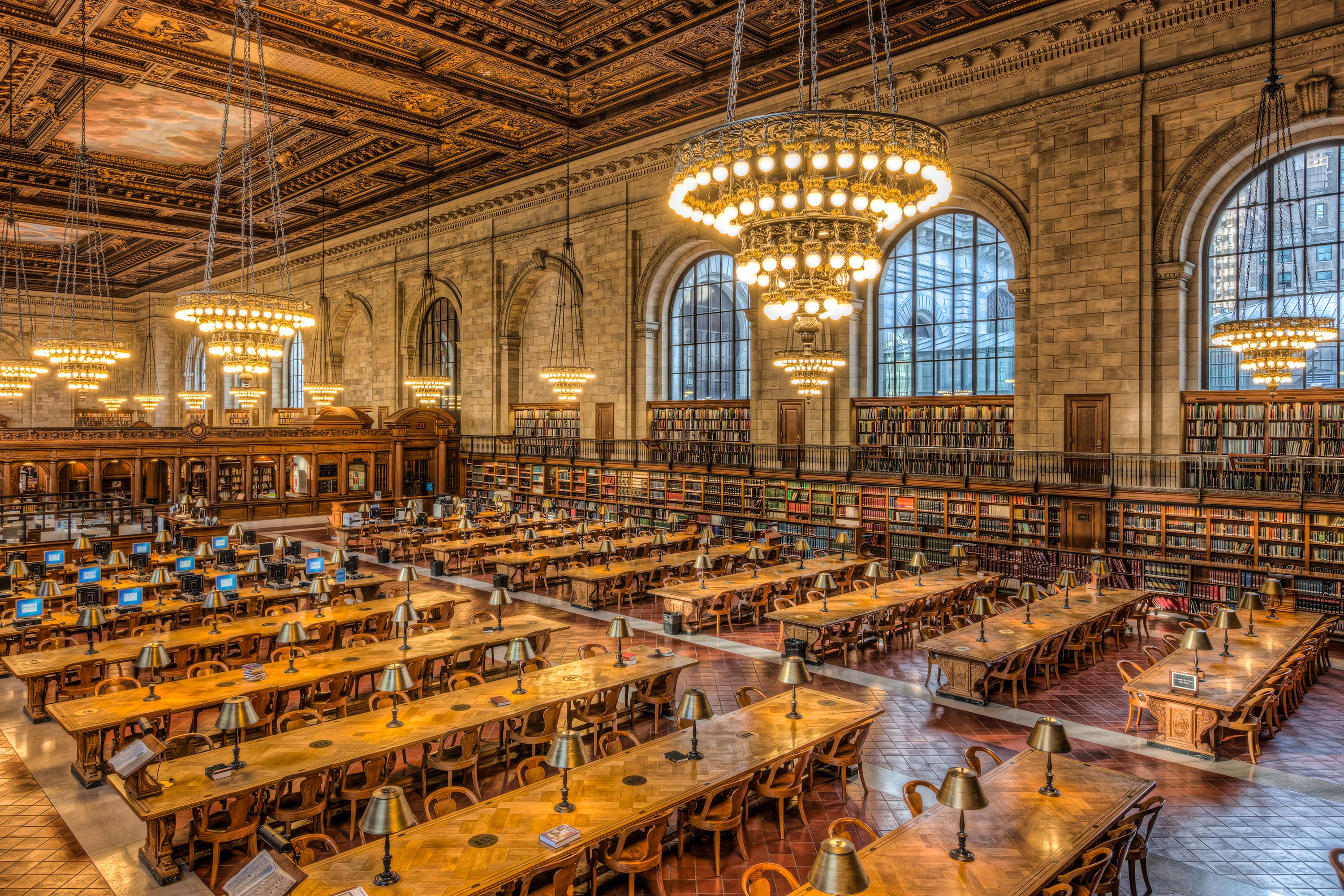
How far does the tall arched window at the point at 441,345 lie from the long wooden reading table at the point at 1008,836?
25.0 m

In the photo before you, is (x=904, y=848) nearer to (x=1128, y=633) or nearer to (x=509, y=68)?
(x=1128, y=633)

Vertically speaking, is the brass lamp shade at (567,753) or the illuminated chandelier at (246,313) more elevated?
the illuminated chandelier at (246,313)

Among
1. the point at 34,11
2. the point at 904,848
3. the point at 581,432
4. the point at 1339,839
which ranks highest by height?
the point at 34,11

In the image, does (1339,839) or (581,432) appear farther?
(581,432)

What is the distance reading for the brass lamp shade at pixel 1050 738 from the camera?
179 inches

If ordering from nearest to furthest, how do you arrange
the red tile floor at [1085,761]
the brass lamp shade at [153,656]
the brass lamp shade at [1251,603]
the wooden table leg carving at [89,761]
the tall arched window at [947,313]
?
the red tile floor at [1085,761], the brass lamp shade at [153,656], the wooden table leg carving at [89,761], the brass lamp shade at [1251,603], the tall arched window at [947,313]

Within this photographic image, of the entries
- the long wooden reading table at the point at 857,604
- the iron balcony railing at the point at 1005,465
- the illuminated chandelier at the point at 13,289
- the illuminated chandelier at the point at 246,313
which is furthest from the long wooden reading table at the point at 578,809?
the illuminated chandelier at the point at 13,289

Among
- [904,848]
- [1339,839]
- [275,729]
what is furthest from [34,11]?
[1339,839]

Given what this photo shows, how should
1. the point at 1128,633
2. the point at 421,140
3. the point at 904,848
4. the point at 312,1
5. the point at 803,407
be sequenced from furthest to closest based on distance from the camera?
the point at 421,140 → the point at 803,407 → the point at 312,1 → the point at 1128,633 → the point at 904,848

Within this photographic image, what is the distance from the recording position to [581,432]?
2339 centimetres

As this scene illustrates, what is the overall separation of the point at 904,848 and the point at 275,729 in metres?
5.82

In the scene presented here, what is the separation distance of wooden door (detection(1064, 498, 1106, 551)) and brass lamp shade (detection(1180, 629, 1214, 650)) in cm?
621

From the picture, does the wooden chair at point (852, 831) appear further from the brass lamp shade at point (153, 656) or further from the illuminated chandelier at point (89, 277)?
the illuminated chandelier at point (89, 277)

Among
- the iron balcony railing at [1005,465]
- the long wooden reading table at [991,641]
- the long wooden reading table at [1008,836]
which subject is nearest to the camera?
the long wooden reading table at [1008,836]
